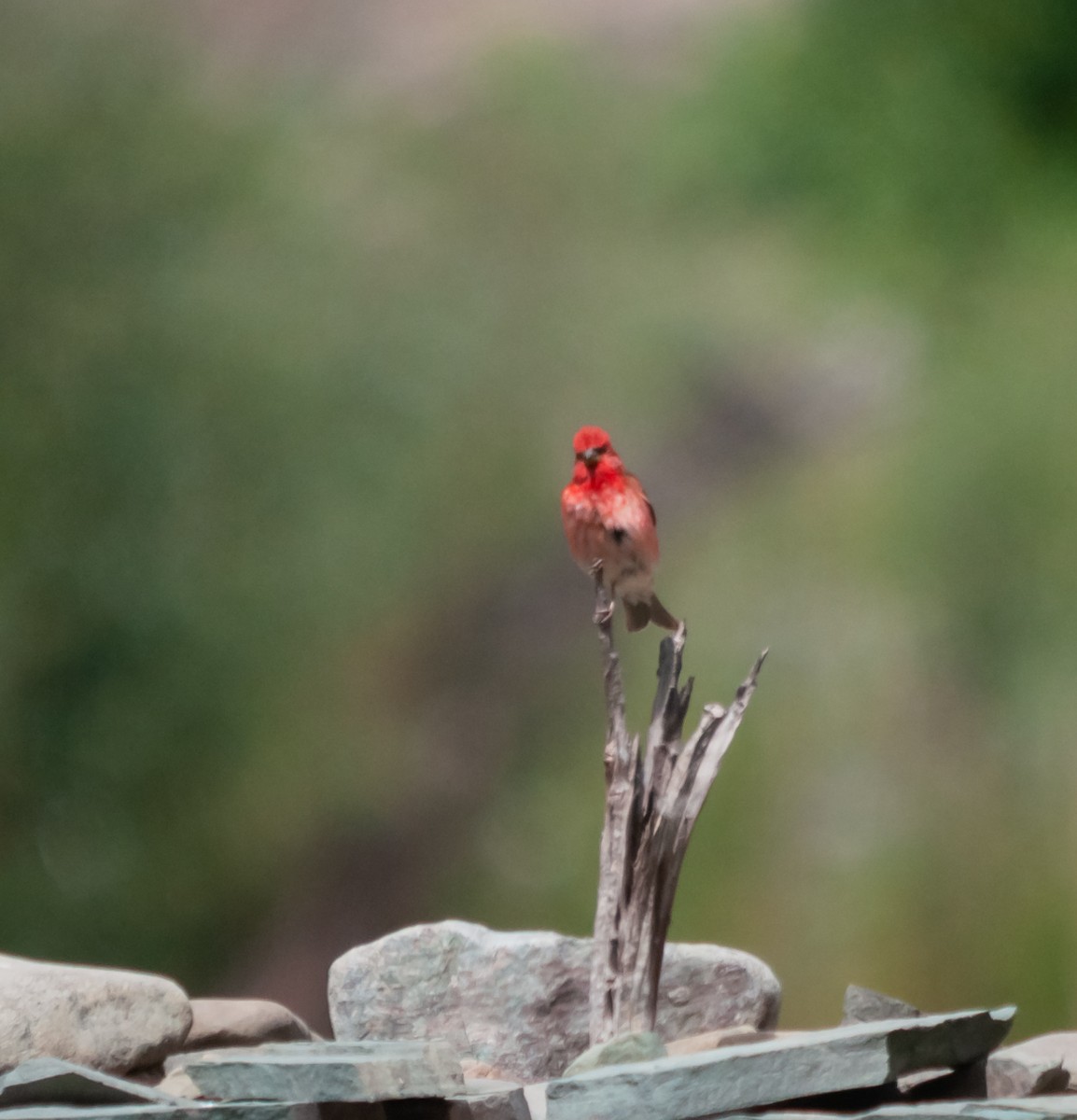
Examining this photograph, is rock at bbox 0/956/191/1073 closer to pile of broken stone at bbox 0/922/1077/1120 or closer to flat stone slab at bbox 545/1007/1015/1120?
pile of broken stone at bbox 0/922/1077/1120

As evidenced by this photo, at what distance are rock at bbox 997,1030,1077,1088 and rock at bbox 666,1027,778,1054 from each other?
0.63 meters

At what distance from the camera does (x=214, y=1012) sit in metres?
4.52

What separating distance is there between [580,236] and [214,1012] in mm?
3038

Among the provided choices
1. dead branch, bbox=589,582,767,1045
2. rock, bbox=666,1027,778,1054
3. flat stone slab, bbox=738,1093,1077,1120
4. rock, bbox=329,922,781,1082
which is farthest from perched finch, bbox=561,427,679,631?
flat stone slab, bbox=738,1093,1077,1120

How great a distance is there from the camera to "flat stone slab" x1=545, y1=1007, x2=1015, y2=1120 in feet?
9.73

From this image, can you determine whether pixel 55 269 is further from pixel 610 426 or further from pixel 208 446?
pixel 610 426

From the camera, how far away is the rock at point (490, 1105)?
3.23 m

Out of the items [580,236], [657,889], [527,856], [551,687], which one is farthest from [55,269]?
[657,889]

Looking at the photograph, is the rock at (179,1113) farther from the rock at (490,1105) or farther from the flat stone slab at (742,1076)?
the flat stone slab at (742,1076)

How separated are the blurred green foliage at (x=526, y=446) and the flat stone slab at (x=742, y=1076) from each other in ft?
7.31

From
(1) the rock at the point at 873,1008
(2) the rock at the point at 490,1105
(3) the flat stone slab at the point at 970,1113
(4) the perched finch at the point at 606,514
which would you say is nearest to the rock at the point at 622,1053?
(2) the rock at the point at 490,1105

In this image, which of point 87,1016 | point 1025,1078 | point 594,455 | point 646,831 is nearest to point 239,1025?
point 87,1016

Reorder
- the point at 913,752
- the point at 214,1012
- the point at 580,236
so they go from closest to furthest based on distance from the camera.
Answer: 1. the point at 214,1012
2. the point at 913,752
3. the point at 580,236

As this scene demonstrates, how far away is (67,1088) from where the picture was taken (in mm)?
3266
